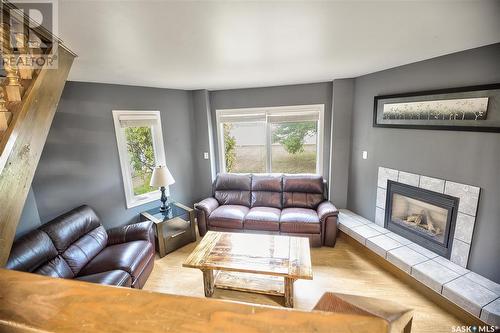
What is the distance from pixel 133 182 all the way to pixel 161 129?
995 mm

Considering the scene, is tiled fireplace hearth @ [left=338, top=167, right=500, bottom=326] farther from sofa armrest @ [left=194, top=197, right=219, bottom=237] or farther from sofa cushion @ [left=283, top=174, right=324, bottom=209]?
sofa armrest @ [left=194, top=197, right=219, bottom=237]

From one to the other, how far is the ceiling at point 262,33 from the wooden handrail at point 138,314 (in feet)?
4.22

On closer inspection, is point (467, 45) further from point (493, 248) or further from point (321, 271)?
point (321, 271)

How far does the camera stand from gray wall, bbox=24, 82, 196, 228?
2.46 meters

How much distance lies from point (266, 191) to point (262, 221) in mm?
712

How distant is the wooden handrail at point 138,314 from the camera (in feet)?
1.32

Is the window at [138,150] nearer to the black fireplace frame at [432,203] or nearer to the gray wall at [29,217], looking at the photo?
the gray wall at [29,217]

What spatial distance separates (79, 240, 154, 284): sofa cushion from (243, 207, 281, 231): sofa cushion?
1396 mm

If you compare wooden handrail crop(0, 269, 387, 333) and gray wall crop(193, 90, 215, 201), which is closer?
wooden handrail crop(0, 269, 387, 333)

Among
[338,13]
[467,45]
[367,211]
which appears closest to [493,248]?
[367,211]

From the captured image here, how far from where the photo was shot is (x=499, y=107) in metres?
1.87

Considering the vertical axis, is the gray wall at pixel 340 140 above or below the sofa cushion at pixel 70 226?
above

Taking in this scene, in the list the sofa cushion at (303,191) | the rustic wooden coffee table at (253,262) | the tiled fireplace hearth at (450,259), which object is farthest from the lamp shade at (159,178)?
the tiled fireplace hearth at (450,259)

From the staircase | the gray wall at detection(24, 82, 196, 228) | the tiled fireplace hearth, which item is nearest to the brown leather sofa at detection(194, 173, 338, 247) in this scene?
the tiled fireplace hearth
